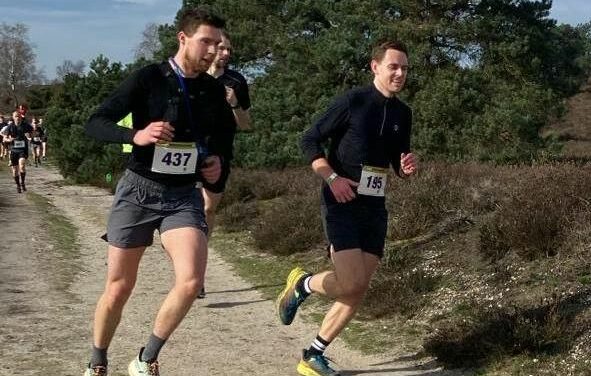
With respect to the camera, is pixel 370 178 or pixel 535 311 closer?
pixel 370 178

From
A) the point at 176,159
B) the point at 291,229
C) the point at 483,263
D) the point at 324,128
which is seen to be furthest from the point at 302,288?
the point at 291,229

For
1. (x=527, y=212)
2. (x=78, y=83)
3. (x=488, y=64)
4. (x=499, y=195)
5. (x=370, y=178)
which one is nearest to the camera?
(x=370, y=178)

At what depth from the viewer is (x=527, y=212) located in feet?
21.2

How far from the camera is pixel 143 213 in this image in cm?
387

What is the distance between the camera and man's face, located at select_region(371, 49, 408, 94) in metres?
4.38

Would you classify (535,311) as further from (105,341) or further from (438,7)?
(438,7)

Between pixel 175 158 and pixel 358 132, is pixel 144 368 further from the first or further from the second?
pixel 358 132

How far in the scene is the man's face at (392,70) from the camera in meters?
4.38

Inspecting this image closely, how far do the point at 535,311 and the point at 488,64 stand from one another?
1464cm

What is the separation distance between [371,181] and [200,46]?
1.31 meters

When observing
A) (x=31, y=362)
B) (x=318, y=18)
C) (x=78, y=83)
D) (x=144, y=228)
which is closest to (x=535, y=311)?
(x=144, y=228)

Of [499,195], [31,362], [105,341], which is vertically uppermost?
[499,195]

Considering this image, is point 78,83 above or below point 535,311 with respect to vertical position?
above

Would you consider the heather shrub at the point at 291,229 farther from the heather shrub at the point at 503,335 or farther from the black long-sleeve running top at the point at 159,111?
the black long-sleeve running top at the point at 159,111
